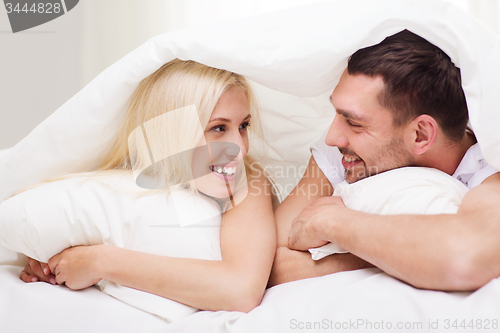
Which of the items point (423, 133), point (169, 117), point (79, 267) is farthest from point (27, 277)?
point (423, 133)

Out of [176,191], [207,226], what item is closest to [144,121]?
[176,191]

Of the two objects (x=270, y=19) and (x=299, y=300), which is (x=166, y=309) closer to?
(x=299, y=300)

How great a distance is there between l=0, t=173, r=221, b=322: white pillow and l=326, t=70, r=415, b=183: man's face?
472 mm

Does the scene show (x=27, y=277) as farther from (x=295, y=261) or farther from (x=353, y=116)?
(x=353, y=116)

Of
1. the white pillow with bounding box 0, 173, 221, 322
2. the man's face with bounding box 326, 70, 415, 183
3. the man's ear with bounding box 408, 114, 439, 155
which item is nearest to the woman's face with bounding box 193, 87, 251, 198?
the white pillow with bounding box 0, 173, 221, 322

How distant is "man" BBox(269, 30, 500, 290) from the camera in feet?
2.65

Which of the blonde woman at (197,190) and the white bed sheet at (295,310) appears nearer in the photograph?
the white bed sheet at (295,310)

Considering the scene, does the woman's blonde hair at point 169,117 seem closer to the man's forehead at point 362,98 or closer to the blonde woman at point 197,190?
the blonde woman at point 197,190

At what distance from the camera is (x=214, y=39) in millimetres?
1016

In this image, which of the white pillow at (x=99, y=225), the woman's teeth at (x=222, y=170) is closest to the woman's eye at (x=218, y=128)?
the woman's teeth at (x=222, y=170)

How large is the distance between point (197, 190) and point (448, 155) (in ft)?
2.34

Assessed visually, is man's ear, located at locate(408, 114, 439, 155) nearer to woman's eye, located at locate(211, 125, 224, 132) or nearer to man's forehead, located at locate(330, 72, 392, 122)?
man's forehead, located at locate(330, 72, 392, 122)

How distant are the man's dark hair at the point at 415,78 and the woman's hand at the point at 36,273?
3.09ft

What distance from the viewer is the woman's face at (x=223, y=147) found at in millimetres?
1097
